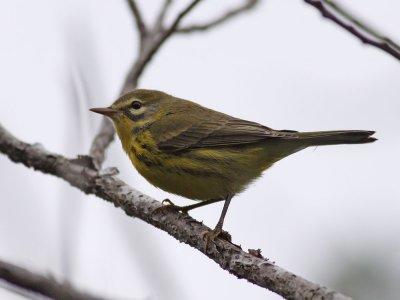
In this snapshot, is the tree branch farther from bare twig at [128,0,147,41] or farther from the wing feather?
bare twig at [128,0,147,41]

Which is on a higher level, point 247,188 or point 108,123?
point 108,123

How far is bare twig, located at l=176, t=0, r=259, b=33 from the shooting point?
6766 millimetres

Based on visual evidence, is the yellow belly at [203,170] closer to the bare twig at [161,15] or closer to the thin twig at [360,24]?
the bare twig at [161,15]

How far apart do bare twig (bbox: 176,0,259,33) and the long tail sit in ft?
5.91

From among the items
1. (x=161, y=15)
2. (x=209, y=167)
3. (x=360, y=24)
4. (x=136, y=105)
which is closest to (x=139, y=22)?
(x=161, y=15)

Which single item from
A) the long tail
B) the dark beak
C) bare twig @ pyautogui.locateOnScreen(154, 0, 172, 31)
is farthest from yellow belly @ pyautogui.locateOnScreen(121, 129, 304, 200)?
bare twig @ pyautogui.locateOnScreen(154, 0, 172, 31)

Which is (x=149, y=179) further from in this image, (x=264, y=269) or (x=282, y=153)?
(x=264, y=269)

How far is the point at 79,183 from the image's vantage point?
579cm

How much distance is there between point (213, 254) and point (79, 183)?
194 centimetres

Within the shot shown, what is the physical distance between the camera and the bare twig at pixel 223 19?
22.2 feet

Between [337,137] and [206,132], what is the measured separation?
Answer: 173 cm

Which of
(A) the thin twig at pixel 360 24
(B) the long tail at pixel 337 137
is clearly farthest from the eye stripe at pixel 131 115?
(A) the thin twig at pixel 360 24

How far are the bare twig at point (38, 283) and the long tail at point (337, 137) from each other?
144 inches

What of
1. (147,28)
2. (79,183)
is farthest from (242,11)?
(79,183)
